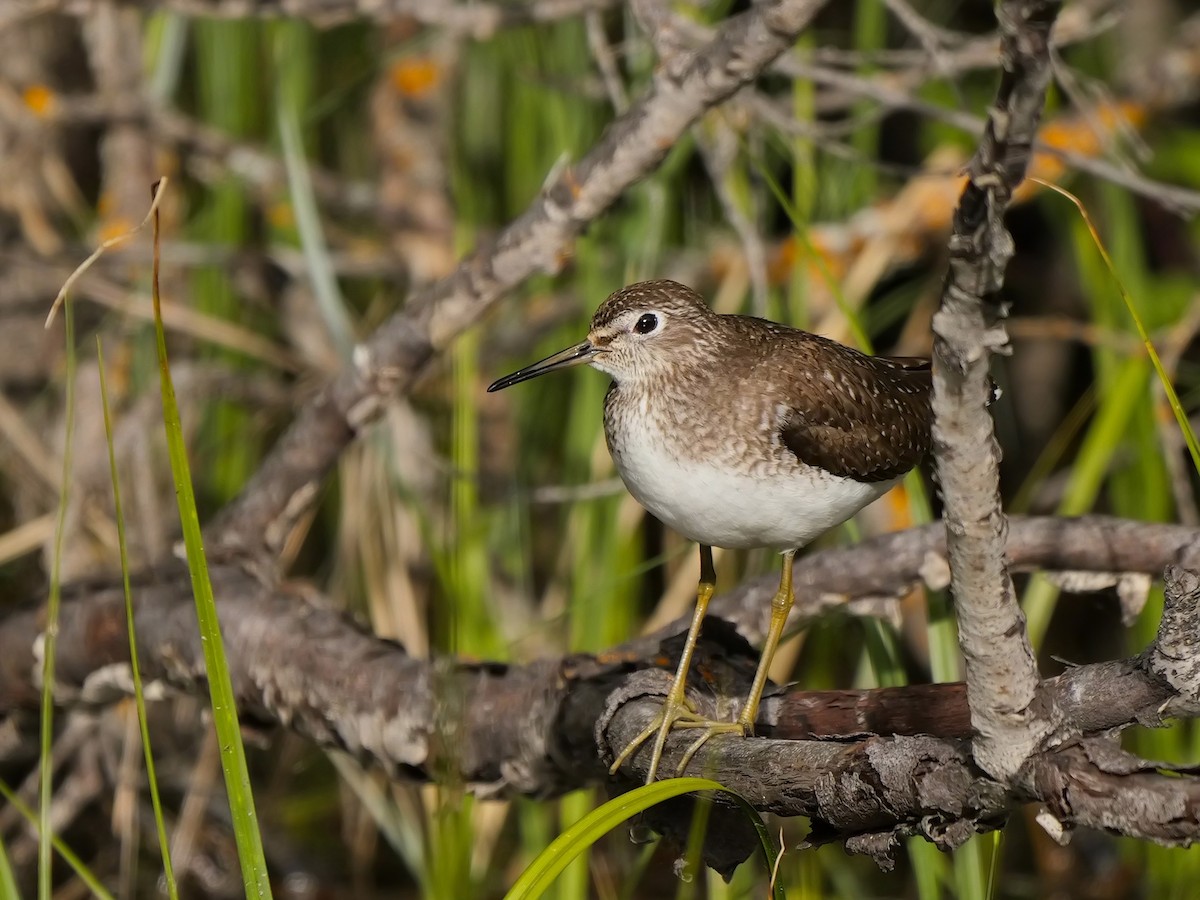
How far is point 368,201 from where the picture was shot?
5.29 metres

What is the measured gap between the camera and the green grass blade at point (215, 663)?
210cm

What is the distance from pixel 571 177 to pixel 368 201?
85.7 inches

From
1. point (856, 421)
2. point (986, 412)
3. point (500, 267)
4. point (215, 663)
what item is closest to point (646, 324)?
point (500, 267)

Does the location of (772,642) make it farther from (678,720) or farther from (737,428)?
(737,428)

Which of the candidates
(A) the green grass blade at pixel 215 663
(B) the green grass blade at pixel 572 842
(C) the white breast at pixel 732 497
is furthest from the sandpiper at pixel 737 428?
(A) the green grass blade at pixel 215 663

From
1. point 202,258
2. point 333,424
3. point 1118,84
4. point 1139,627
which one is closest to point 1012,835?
point 1139,627

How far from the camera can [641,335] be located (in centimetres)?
324

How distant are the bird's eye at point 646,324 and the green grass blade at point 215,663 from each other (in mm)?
1285

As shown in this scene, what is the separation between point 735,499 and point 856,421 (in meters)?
0.42

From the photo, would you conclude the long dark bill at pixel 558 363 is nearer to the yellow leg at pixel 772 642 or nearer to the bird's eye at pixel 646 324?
the bird's eye at pixel 646 324

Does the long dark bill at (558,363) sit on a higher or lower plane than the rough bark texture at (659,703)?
higher

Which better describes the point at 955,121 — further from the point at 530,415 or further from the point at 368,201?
the point at 368,201

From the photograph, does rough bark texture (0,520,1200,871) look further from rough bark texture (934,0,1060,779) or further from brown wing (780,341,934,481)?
brown wing (780,341,934,481)

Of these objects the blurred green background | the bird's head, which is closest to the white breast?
the bird's head
